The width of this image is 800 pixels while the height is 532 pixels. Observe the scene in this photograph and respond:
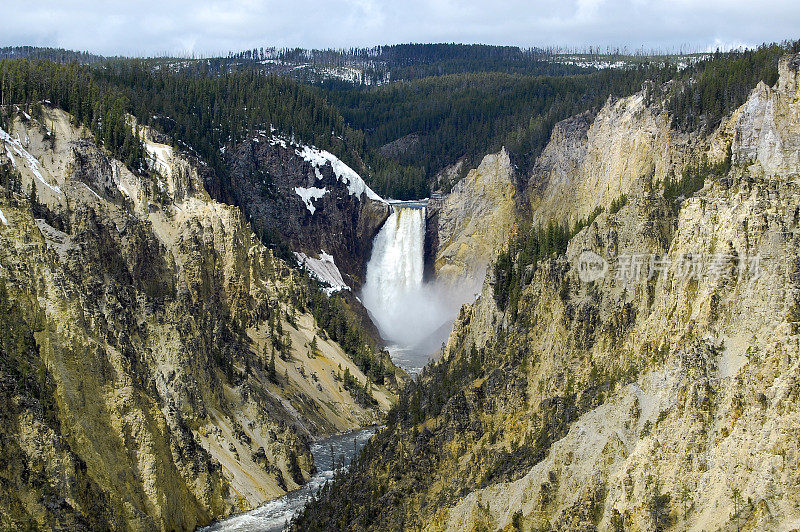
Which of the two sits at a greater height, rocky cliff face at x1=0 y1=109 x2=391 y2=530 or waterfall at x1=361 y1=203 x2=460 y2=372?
rocky cliff face at x1=0 y1=109 x2=391 y2=530

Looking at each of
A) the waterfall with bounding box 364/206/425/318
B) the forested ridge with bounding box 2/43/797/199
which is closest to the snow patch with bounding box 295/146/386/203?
the forested ridge with bounding box 2/43/797/199

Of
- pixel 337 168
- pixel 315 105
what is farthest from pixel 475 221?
pixel 315 105

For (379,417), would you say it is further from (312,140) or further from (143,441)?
(312,140)

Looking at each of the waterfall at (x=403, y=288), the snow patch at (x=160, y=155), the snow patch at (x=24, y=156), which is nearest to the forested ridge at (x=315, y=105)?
the snow patch at (x=160, y=155)

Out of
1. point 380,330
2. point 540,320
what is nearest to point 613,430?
point 540,320

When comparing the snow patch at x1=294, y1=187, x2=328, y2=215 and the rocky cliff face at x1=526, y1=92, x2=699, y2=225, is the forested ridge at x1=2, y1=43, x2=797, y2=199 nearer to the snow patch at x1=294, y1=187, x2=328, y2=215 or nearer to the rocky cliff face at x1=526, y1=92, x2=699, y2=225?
the rocky cliff face at x1=526, y1=92, x2=699, y2=225
